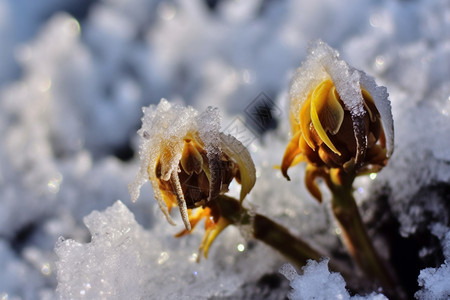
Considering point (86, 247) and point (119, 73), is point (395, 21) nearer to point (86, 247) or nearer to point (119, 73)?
point (119, 73)

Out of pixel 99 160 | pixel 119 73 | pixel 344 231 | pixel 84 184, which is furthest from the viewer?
pixel 119 73

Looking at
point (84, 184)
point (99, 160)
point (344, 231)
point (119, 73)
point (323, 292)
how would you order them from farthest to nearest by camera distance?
point (119, 73) → point (99, 160) → point (84, 184) → point (344, 231) → point (323, 292)

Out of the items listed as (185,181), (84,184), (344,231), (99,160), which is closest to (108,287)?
(185,181)

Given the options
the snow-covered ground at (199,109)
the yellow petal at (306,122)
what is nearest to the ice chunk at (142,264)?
the snow-covered ground at (199,109)

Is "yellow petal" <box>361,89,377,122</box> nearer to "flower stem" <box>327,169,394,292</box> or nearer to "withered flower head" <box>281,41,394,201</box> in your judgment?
"withered flower head" <box>281,41,394,201</box>

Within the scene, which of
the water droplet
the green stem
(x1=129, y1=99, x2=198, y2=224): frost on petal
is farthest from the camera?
the water droplet

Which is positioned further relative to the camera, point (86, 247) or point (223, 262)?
point (223, 262)

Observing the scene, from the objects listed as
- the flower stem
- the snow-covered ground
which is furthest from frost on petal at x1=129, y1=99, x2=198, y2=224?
the flower stem
